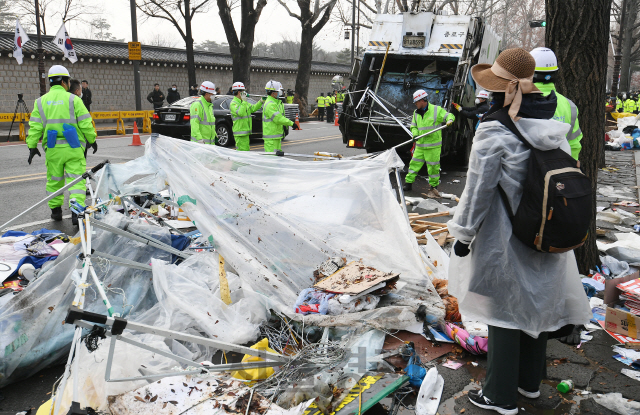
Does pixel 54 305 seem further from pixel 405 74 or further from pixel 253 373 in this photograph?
pixel 405 74

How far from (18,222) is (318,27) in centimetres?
2120

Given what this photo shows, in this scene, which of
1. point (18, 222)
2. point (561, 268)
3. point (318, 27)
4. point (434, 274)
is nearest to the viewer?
point (561, 268)

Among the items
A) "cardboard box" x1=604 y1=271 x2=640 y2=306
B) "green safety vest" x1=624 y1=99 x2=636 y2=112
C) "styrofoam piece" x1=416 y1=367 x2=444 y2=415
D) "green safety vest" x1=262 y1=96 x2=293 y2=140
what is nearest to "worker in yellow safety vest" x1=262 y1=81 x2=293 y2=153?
"green safety vest" x1=262 y1=96 x2=293 y2=140

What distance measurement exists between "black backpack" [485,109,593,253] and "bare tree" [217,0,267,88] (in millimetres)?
19754

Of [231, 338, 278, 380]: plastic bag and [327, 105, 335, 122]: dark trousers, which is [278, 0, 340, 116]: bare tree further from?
[231, 338, 278, 380]: plastic bag

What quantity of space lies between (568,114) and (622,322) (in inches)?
62.4

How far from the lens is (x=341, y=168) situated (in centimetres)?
462

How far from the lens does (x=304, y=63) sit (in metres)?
25.7

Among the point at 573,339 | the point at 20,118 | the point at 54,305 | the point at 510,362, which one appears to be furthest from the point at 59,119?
the point at 20,118

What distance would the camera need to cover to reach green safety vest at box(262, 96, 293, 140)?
28.2 ft

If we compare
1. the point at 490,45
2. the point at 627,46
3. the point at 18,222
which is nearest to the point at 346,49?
the point at 627,46

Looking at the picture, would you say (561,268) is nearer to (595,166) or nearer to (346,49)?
(595,166)

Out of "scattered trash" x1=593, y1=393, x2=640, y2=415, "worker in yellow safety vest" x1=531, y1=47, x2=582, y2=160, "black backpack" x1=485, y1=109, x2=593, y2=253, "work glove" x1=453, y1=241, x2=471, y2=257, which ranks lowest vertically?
"scattered trash" x1=593, y1=393, x2=640, y2=415

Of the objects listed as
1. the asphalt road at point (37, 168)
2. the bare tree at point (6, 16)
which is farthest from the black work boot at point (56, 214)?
the bare tree at point (6, 16)
